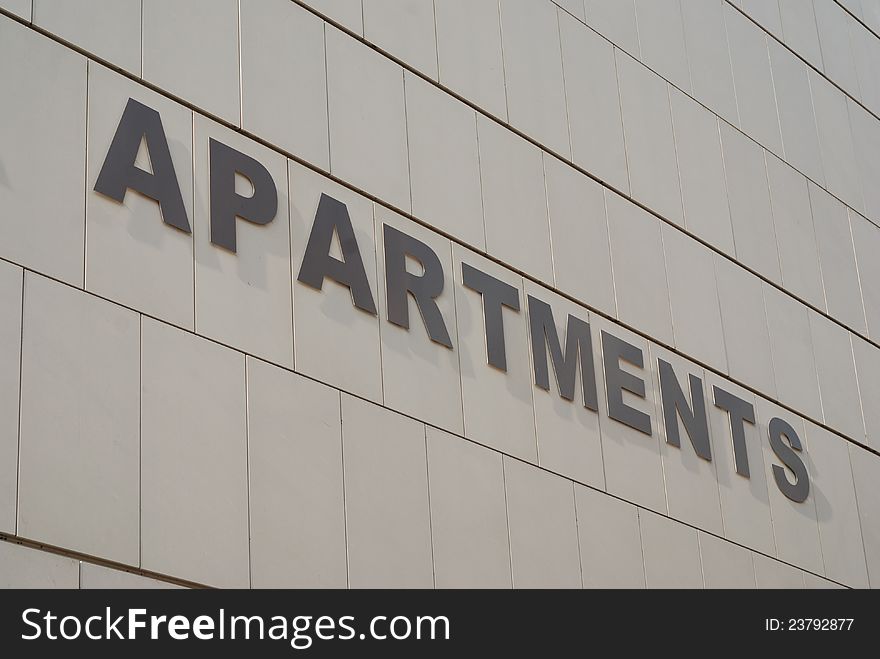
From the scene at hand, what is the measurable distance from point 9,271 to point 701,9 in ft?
20.4

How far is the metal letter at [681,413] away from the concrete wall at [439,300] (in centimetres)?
8

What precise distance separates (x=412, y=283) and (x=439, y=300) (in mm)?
190

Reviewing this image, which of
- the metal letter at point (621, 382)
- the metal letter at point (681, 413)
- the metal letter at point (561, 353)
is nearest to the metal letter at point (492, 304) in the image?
the metal letter at point (561, 353)

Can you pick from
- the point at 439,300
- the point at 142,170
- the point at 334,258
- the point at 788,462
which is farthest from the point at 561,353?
the point at 142,170

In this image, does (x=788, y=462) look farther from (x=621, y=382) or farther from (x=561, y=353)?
(x=561, y=353)

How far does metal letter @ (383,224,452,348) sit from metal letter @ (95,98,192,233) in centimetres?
118

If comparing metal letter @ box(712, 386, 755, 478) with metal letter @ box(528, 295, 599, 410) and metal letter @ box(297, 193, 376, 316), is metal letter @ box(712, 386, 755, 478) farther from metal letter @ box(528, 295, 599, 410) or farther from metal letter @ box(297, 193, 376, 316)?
metal letter @ box(297, 193, 376, 316)

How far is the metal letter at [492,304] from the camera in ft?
23.4

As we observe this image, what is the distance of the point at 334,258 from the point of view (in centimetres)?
650

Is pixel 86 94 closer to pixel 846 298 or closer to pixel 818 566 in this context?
pixel 818 566
